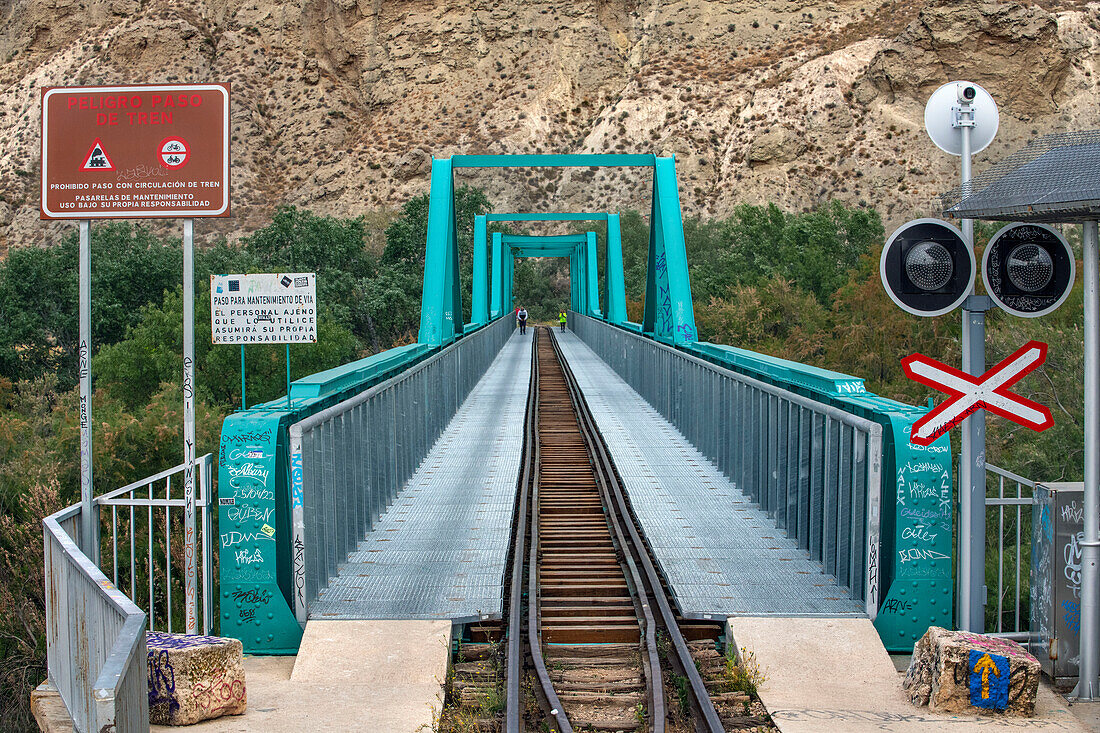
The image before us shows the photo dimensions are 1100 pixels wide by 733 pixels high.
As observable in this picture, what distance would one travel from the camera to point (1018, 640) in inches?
236

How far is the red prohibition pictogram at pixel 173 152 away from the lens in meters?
6.46

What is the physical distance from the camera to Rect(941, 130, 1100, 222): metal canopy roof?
4.89 meters

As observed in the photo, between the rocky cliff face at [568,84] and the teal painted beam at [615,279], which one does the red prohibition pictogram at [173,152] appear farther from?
the rocky cliff face at [568,84]

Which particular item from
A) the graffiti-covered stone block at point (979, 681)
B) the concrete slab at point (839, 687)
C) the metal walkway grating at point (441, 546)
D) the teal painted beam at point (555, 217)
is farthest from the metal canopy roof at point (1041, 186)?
the teal painted beam at point (555, 217)

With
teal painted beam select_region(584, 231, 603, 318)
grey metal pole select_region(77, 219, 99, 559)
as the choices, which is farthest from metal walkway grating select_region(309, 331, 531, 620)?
teal painted beam select_region(584, 231, 603, 318)

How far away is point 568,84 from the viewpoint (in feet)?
250

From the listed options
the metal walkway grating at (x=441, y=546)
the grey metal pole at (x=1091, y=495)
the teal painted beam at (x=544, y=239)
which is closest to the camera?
the grey metal pole at (x=1091, y=495)

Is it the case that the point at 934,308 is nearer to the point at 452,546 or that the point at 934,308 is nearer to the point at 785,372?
the point at 785,372

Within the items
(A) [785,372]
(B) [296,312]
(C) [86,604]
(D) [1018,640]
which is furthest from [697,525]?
(C) [86,604]

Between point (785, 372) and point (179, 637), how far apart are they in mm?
5644

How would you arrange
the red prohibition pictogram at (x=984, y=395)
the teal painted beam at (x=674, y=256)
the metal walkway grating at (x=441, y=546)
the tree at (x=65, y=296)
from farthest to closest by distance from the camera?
the tree at (x=65, y=296) → the teal painted beam at (x=674, y=256) → the metal walkway grating at (x=441, y=546) → the red prohibition pictogram at (x=984, y=395)

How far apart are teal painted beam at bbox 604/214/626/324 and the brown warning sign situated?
1225 inches

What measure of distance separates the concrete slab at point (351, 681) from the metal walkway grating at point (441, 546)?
0.89 ft

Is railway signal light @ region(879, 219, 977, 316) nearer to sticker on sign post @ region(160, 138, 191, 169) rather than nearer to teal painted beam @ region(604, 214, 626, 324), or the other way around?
sticker on sign post @ region(160, 138, 191, 169)
